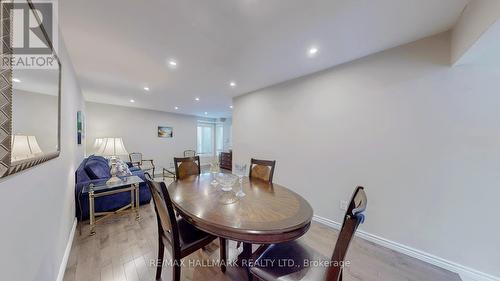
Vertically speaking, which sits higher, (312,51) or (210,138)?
(312,51)

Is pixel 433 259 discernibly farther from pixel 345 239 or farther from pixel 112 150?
pixel 112 150

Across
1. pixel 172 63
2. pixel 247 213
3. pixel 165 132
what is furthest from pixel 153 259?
pixel 165 132

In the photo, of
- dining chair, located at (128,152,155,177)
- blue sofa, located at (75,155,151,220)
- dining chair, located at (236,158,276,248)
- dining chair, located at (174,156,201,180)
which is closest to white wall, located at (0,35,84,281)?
dining chair, located at (174,156,201,180)

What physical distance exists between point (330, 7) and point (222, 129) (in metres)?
7.41

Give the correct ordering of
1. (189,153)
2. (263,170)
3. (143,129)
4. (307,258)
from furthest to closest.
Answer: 1. (189,153)
2. (143,129)
3. (263,170)
4. (307,258)

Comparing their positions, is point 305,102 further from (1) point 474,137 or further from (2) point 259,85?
(1) point 474,137

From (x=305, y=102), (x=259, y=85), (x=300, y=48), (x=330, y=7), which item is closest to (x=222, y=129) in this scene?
(x=259, y=85)

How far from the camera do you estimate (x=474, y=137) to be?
1651 millimetres

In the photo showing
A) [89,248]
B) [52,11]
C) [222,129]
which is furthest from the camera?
[222,129]

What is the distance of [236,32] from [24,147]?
1.74 metres

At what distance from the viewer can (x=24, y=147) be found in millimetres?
828

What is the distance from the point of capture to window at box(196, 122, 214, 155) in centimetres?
802

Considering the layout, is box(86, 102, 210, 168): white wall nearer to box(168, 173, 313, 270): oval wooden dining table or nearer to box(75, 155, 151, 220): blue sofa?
box(75, 155, 151, 220): blue sofa

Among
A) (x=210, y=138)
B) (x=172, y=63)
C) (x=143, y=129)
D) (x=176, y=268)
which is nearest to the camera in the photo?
(x=176, y=268)
